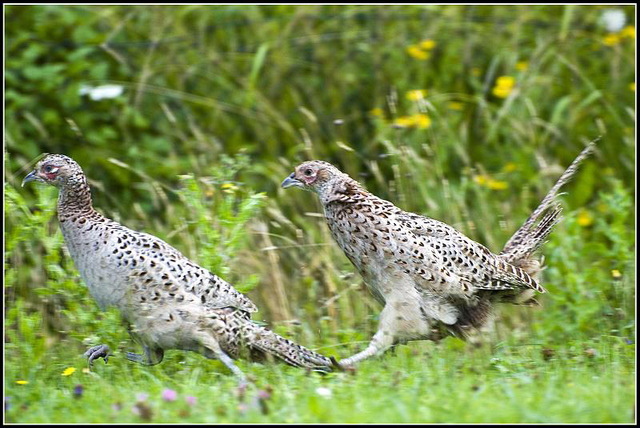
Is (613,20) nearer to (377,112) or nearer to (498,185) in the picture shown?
(498,185)

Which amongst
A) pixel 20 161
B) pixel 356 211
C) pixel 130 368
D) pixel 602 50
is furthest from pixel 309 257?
pixel 602 50

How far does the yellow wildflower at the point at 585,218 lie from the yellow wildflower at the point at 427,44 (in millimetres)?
2339

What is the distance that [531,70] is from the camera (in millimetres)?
8883

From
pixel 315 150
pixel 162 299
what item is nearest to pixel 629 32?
pixel 315 150

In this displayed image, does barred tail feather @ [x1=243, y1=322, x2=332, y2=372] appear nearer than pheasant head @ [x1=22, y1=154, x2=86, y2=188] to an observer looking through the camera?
Yes

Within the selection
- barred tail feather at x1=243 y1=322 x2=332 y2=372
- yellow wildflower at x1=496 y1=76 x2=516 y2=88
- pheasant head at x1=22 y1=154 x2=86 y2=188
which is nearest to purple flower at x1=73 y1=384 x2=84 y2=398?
barred tail feather at x1=243 y1=322 x2=332 y2=372

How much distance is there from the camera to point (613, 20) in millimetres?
9086

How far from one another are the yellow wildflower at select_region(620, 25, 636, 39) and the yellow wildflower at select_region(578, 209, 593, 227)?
1938 mm

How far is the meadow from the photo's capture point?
5812 millimetres

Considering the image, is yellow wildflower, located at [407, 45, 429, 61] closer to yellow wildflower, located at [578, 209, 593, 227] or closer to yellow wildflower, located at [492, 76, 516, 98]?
yellow wildflower, located at [492, 76, 516, 98]

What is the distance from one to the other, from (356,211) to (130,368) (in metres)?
1.64

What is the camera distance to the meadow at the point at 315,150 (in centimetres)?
581

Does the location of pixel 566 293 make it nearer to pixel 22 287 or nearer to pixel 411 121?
pixel 411 121

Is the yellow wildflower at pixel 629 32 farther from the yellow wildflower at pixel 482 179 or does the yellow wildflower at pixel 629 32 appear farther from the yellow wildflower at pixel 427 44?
the yellow wildflower at pixel 482 179
